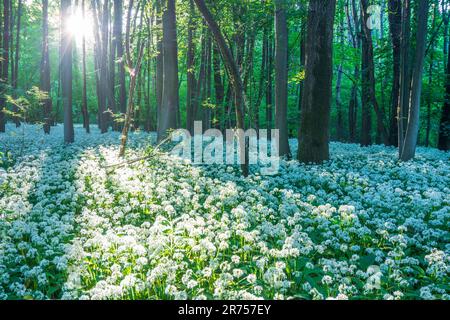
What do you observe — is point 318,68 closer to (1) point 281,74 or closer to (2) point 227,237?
(1) point 281,74

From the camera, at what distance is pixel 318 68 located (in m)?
10.3

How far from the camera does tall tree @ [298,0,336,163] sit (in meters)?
10.3

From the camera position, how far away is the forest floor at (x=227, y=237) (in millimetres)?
4094

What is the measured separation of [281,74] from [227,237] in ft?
27.4

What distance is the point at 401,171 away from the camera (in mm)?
9688

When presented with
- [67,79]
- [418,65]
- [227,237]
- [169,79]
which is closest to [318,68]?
[418,65]

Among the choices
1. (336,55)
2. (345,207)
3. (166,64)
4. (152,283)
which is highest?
(336,55)

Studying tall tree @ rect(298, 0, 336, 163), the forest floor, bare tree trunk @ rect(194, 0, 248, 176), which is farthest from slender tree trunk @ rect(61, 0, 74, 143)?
tall tree @ rect(298, 0, 336, 163)

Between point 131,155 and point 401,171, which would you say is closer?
point 401,171

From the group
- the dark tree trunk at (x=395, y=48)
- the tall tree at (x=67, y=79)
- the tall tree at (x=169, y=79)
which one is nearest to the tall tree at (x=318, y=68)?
the tall tree at (x=169, y=79)

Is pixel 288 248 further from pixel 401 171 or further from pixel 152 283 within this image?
pixel 401 171

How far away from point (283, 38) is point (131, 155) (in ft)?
21.1

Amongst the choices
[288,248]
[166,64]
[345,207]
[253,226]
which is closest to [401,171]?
[345,207]
